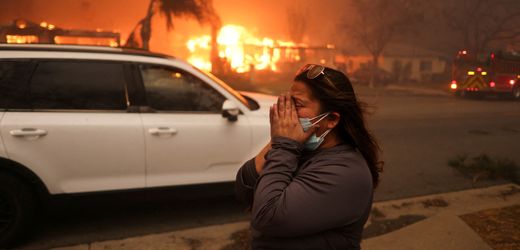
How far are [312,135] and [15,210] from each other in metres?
3.00

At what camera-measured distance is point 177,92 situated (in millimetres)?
4051

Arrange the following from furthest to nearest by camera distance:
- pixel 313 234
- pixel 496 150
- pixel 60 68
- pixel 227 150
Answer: pixel 496 150 → pixel 227 150 → pixel 60 68 → pixel 313 234

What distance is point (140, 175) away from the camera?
3.80m

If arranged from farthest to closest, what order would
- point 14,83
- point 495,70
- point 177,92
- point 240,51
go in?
point 240,51 < point 495,70 < point 177,92 < point 14,83

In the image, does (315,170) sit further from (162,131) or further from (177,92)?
(177,92)

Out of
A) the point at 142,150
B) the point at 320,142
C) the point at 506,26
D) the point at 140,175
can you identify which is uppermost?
the point at 506,26

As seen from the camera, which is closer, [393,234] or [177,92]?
[393,234]

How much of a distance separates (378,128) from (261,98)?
5465 millimetres

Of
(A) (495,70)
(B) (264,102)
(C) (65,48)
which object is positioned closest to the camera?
(C) (65,48)

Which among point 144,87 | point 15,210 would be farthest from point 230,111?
point 15,210

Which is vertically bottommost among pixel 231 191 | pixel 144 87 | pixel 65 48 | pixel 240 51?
pixel 231 191

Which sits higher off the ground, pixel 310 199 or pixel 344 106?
pixel 344 106

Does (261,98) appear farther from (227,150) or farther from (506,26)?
(506,26)

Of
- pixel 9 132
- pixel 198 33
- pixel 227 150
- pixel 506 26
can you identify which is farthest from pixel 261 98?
pixel 198 33
